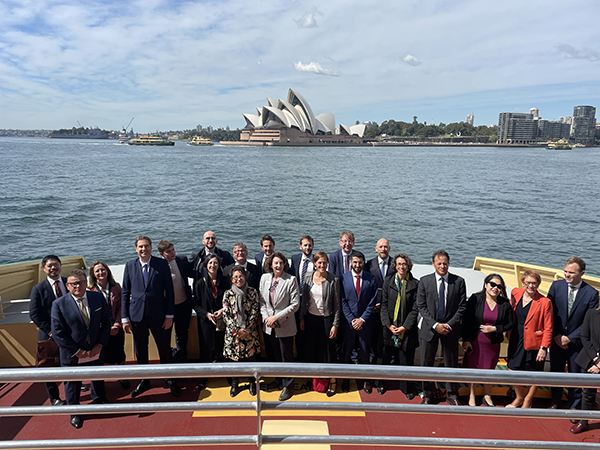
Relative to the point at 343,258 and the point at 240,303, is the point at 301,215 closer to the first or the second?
the point at 343,258

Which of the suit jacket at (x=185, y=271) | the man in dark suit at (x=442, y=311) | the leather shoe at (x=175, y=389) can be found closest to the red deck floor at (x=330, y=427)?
the leather shoe at (x=175, y=389)

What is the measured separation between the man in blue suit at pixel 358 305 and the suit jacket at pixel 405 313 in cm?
12

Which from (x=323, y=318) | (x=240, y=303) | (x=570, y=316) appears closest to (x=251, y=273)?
(x=240, y=303)

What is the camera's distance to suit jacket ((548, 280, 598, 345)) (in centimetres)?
318

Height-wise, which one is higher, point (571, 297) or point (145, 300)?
point (571, 297)

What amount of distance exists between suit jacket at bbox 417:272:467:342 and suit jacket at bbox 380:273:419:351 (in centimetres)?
10

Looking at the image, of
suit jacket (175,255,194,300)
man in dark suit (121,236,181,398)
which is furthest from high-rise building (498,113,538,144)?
man in dark suit (121,236,181,398)

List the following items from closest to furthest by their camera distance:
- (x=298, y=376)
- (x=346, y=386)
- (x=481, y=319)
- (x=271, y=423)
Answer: (x=298, y=376) < (x=271, y=423) < (x=481, y=319) < (x=346, y=386)

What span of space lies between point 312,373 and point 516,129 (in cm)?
16188

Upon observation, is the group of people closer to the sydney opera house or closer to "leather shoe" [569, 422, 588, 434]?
"leather shoe" [569, 422, 588, 434]

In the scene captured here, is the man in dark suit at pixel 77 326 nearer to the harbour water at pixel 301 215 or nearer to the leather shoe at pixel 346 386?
the leather shoe at pixel 346 386

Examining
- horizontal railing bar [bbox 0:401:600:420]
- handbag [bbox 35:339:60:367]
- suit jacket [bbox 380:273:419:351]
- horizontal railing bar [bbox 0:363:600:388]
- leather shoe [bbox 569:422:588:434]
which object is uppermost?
horizontal railing bar [bbox 0:363:600:388]

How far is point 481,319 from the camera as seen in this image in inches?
131

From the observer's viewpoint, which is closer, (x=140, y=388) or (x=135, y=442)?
(x=135, y=442)
